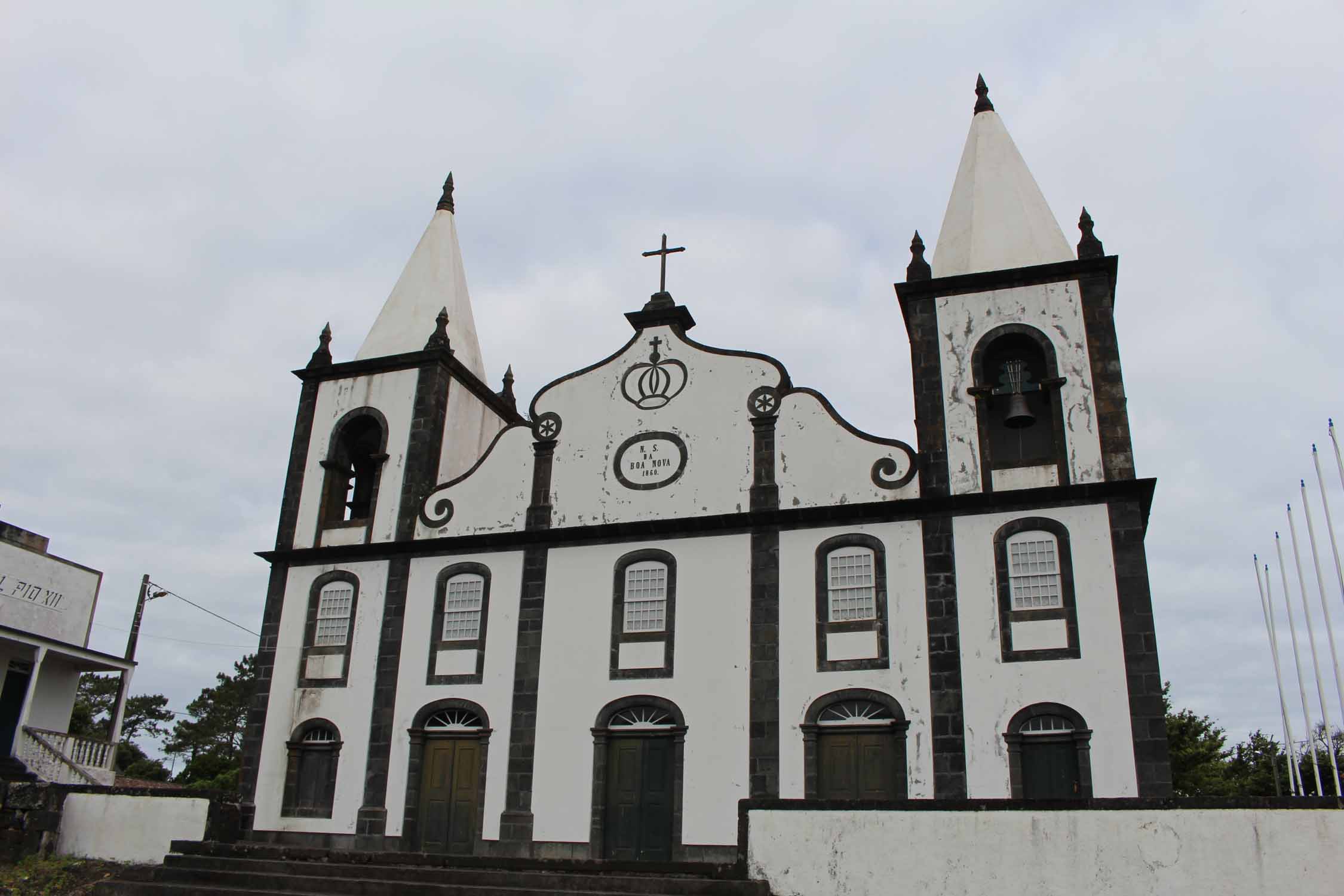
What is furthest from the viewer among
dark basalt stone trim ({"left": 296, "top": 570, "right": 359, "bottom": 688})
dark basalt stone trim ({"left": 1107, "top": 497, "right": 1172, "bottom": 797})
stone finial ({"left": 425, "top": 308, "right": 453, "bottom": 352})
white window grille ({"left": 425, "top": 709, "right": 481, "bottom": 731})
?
stone finial ({"left": 425, "top": 308, "right": 453, "bottom": 352})

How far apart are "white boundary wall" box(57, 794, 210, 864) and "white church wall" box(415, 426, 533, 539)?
5695mm

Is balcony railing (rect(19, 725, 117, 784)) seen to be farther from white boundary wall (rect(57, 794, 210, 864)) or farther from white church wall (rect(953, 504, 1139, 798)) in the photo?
white church wall (rect(953, 504, 1139, 798))

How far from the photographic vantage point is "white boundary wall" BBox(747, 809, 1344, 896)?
9.41m

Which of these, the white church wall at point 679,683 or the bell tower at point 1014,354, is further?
the bell tower at point 1014,354

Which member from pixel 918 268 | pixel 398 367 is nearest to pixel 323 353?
pixel 398 367

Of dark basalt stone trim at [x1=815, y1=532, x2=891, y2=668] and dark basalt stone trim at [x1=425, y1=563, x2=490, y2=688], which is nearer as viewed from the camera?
dark basalt stone trim at [x1=815, y1=532, x2=891, y2=668]

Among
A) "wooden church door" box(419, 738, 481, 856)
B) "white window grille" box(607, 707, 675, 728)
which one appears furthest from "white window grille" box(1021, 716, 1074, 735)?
"wooden church door" box(419, 738, 481, 856)

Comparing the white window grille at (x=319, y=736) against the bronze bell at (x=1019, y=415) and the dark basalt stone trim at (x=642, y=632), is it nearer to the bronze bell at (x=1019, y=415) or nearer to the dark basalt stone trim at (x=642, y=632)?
the dark basalt stone trim at (x=642, y=632)

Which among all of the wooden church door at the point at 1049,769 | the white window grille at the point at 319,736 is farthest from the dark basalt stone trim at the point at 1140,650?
the white window grille at the point at 319,736

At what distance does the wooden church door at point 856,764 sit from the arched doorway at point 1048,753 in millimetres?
1590

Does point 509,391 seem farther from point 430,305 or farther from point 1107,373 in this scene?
point 1107,373

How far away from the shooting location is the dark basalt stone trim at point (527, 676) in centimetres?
1596

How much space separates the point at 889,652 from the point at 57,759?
638 inches

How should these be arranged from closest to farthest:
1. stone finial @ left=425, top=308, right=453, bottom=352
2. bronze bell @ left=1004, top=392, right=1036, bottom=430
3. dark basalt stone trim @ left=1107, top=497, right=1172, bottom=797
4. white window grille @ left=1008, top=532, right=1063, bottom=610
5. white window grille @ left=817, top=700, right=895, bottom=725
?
dark basalt stone trim @ left=1107, top=497, right=1172, bottom=797 < white window grille @ left=1008, top=532, right=1063, bottom=610 < white window grille @ left=817, top=700, right=895, bottom=725 < bronze bell @ left=1004, top=392, right=1036, bottom=430 < stone finial @ left=425, top=308, right=453, bottom=352
